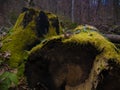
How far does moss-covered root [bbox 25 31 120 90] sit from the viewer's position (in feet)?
14.2

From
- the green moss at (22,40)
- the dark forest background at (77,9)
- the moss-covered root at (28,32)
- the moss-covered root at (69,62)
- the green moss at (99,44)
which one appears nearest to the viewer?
the green moss at (99,44)

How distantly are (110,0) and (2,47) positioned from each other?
1813cm

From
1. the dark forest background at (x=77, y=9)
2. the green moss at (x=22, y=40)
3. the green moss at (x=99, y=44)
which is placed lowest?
the dark forest background at (x=77, y=9)

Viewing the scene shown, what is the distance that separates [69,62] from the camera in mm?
4562

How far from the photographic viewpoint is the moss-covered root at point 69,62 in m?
4.32

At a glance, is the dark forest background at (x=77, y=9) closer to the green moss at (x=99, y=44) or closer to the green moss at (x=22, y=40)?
the green moss at (x=22, y=40)

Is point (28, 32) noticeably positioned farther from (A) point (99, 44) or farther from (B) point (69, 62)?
(A) point (99, 44)

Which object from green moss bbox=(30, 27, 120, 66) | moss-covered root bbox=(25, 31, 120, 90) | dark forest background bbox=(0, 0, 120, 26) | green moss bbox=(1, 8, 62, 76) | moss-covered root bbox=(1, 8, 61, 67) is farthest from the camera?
dark forest background bbox=(0, 0, 120, 26)

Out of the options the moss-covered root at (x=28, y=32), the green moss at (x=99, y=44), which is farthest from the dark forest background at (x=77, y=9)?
the green moss at (x=99, y=44)

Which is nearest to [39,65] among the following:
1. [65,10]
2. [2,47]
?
[2,47]

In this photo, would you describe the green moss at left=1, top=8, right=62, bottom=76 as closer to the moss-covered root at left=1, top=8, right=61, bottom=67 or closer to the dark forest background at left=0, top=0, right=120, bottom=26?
the moss-covered root at left=1, top=8, right=61, bottom=67

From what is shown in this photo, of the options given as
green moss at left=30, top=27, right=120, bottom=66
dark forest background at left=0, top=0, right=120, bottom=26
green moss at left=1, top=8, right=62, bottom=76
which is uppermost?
green moss at left=30, top=27, right=120, bottom=66

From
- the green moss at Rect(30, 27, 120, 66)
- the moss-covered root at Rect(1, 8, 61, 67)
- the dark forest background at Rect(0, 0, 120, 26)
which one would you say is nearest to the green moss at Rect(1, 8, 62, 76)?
the moss-covered root at Rect(1, 8, 61, 67)

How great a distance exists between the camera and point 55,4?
24.3 m
